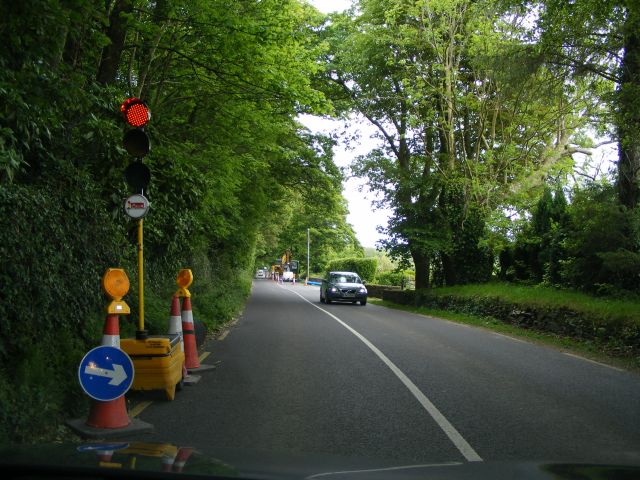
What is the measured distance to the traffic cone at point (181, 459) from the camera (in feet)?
8.18

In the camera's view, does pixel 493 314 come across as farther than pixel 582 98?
No

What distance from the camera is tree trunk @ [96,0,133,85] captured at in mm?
9242

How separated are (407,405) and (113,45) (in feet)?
24.5

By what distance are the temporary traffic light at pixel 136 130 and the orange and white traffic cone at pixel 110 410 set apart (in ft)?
7.42

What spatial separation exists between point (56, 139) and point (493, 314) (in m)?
14.8

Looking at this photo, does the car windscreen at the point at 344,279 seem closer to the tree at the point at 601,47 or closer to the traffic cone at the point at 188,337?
the tree at the point at 601,47

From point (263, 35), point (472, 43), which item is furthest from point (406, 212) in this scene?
point (263, 35)

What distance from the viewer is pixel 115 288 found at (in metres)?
5.39

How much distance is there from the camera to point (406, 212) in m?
26.2

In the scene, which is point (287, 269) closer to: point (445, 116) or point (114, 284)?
point (445, 116)

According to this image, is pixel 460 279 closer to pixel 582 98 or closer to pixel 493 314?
→ pixel 493 314

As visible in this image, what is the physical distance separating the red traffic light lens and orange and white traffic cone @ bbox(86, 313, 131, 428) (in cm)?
257

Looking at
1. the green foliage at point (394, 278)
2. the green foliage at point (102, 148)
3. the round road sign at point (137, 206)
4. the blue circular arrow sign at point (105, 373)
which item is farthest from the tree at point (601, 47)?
the green foliage at point (394, 278)

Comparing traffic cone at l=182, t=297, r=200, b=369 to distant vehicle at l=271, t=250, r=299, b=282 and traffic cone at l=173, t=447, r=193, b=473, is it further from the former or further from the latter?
distant vehicle at l=271, t=250, r=299, b=282
